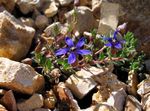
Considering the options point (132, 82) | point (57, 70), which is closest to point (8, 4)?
point (57, 70)

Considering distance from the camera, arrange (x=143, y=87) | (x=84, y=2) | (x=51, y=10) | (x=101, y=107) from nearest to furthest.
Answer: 1. (x=101, y=107)
2. (x=143, y=87)
3. (x=51, y=10)
4. (x=84, y=2)

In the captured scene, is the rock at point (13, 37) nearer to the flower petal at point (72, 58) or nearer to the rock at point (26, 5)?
the rock at point (26, 5)

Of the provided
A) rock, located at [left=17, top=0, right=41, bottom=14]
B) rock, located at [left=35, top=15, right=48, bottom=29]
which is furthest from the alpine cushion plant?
rock, located at [left=17, top=0, right=41, bottom=14]

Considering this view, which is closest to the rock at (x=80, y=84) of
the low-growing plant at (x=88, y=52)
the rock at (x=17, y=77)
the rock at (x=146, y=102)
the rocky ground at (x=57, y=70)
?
the rocky ground at (x=57, y=70)

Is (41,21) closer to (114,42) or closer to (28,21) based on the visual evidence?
(28,21)

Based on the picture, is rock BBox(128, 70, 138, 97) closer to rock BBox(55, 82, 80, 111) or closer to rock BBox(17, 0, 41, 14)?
rock BBox(55, 82, 80, 111)

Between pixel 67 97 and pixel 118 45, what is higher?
pixel 118 45

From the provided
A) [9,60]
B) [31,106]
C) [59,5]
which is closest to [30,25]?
[59,5]

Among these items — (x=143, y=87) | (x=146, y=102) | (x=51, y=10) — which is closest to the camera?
(x=146, y=102)

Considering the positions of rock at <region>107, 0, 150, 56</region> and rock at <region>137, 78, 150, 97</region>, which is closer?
rock at <region>137, 78, 150, 97</region>
